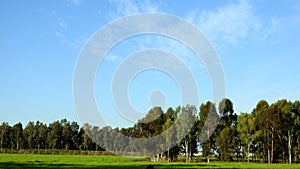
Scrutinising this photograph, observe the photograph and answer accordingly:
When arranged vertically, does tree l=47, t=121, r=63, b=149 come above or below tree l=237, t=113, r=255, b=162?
below

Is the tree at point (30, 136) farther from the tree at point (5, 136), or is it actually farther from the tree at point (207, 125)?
the tree at point (207, 125)

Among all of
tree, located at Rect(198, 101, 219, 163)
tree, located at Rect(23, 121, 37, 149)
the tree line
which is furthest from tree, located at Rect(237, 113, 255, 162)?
tree, located at Rect(23, 121, 37, 149)

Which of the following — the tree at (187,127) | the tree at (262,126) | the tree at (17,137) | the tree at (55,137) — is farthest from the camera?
the tree at (17,137)

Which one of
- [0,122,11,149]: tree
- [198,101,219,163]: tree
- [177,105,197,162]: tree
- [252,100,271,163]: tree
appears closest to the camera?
[252,100,271,163]: tree

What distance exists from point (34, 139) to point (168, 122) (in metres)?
99.3

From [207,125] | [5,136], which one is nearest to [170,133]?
[207,125]

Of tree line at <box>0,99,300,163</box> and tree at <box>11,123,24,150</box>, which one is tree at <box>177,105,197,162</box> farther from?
tree at <box>11,123,24,150</box>

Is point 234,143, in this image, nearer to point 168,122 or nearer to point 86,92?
point 168,122

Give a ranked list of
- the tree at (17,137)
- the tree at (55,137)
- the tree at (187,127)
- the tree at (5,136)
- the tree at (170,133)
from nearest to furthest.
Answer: the tree at (187,127) → the tree at (170,133) → the tree at (55,137) → the tree at (17,137) → the tree at (5,136)

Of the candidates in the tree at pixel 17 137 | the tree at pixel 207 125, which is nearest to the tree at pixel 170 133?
the tree at pixel 207 125

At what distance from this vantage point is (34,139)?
164125mm

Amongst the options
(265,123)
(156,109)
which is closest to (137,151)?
(156,109)

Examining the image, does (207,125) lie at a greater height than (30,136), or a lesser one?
greater

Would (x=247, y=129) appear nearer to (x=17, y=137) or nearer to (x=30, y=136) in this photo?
(x=30, y=136)
